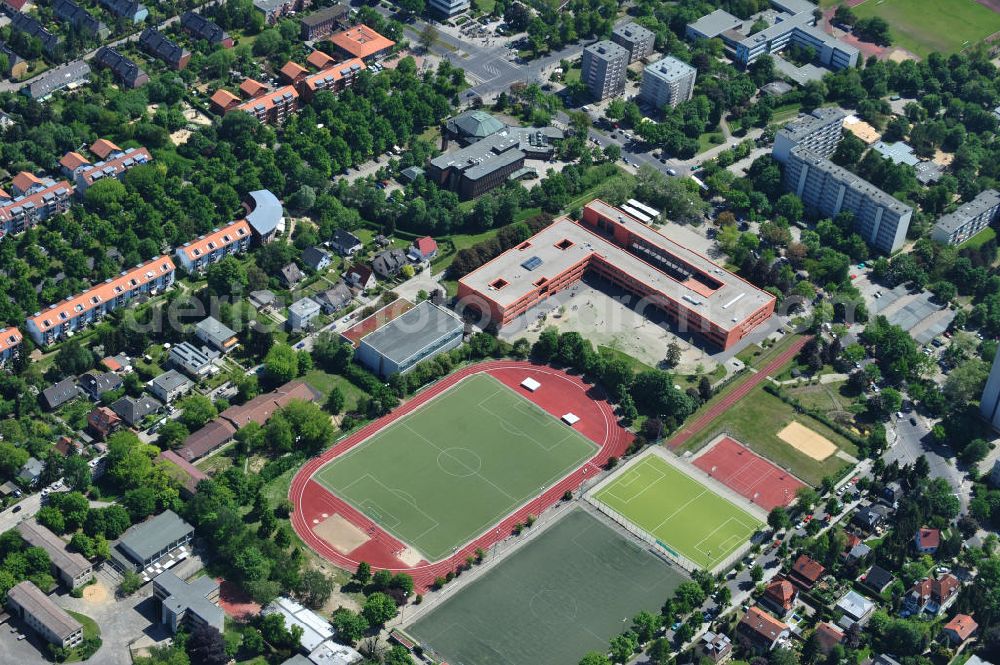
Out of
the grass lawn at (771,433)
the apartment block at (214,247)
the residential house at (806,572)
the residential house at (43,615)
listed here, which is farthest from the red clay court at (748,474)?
the residential house at (43,615)

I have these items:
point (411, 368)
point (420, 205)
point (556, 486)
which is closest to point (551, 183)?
point (420, 205)

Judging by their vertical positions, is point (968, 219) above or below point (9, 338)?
above

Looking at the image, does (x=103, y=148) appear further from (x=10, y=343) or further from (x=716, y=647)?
(x=716, y=647)

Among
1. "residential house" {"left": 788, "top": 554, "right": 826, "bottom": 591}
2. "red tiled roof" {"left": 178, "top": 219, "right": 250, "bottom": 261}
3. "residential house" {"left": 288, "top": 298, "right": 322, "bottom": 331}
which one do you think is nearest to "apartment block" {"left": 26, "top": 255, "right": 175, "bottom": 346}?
"red tiled roof" {"left": 178, "top": 219, "right": 250, "bottom": 261}

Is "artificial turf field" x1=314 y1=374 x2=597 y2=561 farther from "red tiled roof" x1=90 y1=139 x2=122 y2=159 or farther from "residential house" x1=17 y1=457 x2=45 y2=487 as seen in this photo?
"red tiled roof" x1=90 y1=139 x2=122 y2=159

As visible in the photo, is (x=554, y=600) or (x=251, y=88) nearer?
(x=554, y=600)

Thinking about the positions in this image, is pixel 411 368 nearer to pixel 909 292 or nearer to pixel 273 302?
pixel 273 302

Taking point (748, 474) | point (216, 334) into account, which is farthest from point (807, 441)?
point (216, 334)
